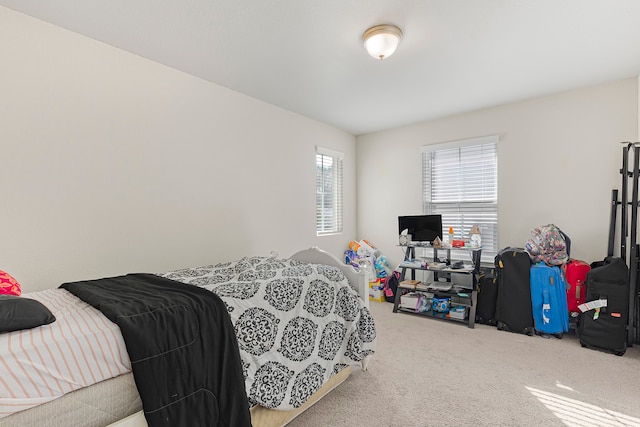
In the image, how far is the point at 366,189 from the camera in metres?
5.01

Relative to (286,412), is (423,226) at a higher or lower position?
higher

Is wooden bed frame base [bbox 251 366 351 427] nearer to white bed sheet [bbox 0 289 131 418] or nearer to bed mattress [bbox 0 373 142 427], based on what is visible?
bed mattress [bbox 0 373 142 427]

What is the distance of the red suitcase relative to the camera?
3059 mm

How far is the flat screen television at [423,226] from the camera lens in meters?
3.89

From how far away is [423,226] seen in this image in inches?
157

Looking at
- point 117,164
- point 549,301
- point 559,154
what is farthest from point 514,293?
point 117,164

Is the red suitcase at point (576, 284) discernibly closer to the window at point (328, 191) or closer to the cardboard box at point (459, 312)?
the cardboard box at point (459, 312)

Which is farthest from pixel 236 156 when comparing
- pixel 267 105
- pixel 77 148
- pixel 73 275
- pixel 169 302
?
pixel 169 302

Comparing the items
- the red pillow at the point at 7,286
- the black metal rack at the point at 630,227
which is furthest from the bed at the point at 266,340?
the black metal rack at the point at 630,227

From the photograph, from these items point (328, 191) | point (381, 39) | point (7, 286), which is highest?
point (381, 39)

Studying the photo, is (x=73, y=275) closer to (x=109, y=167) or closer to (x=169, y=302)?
(x=109, y=167)

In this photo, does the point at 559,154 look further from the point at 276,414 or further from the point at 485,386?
the point at 276,414

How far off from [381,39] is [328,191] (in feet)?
8.39

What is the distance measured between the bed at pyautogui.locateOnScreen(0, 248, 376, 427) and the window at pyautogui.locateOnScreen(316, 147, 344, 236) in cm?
175
